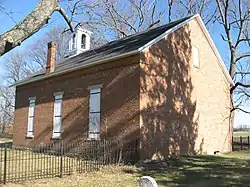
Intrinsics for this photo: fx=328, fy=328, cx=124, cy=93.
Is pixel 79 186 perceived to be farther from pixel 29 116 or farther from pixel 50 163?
pixel 29 116

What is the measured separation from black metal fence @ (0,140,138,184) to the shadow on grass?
1603 mm

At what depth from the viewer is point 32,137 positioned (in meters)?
24.5

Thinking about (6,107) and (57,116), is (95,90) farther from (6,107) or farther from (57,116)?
(6,107)

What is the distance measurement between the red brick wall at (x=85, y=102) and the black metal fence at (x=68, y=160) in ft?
1.83

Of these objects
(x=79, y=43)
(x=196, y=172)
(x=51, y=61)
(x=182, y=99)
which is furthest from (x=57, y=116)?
(x=196, y=172)

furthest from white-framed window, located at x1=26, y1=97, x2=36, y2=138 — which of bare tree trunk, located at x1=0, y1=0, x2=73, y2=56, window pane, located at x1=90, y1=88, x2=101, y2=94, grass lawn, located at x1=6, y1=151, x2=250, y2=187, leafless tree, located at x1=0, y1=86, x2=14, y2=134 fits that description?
leafless tree, located at x1=0, y1=86, x2=14, y2=134

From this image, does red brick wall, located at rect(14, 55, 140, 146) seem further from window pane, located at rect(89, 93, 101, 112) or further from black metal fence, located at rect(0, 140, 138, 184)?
black metal fence, located at rect(0, 140, 138, 184)

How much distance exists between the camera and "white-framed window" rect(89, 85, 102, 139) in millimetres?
18281

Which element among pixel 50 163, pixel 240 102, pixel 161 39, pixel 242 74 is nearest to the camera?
pixel 50 163

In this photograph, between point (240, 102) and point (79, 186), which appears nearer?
point (79, 186)

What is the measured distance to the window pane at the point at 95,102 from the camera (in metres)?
18.5

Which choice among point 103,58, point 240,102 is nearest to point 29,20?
point 103,58

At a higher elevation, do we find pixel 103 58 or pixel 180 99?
pixel 103 58

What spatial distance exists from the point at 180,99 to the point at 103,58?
5.01 meters
